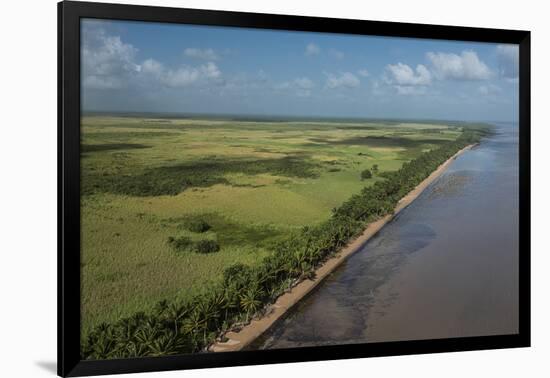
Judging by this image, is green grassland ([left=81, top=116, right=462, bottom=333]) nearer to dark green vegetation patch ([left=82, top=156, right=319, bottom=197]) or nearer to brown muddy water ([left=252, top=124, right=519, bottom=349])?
dark green vegetation patch ([left=82, top=156, right=319, bottom=197])

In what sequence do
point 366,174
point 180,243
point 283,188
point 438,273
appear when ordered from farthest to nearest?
point 438,273 → point 366,174 → point 283,188 → point 180,243

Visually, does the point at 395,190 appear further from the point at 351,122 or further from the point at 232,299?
the point at 232,299

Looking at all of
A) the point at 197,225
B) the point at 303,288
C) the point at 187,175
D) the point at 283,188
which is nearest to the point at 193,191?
the point at 187,175

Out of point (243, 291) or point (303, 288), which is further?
point (303, 288)

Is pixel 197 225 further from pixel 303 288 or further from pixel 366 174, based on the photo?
pixel 366 174

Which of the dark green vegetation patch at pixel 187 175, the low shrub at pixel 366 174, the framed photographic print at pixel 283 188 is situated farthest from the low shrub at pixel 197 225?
the low shrub at pixel 366 174
